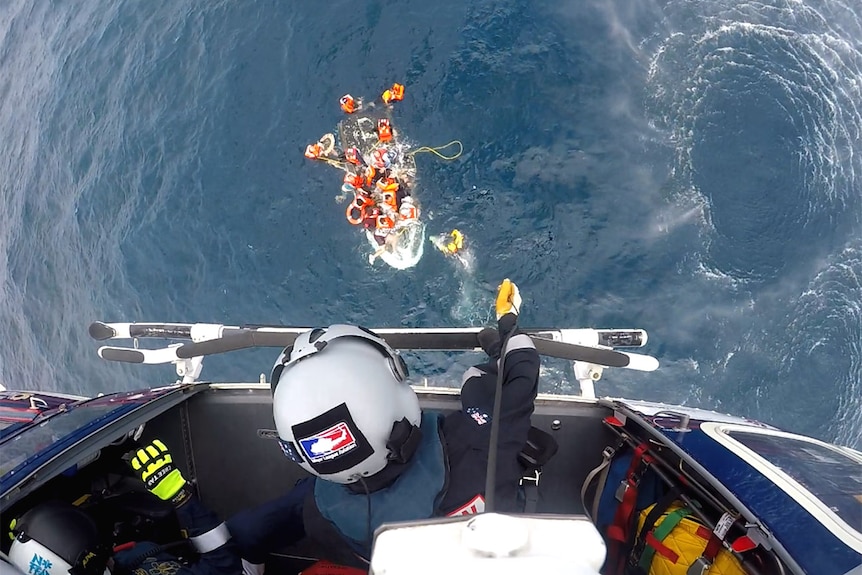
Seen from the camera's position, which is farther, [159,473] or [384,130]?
[384,130]

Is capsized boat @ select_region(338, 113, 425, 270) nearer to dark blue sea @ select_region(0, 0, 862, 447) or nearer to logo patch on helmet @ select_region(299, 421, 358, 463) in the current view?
dark blue sea @ select_region(0, 0, 862, 447)

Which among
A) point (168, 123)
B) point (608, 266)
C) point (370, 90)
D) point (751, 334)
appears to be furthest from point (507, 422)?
point (168, 123)

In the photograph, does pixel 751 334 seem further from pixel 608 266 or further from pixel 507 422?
pixel 507 422

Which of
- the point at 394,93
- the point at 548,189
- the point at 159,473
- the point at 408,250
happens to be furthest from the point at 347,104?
the point at 159,473

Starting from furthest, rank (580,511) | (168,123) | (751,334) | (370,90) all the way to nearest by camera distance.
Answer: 1. (168,123)
2. (370,90)
3. (751,334)
4. (580,511)

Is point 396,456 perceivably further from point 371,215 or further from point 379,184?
point 379,184

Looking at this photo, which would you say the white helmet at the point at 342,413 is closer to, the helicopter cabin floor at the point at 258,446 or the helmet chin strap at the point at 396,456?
the helmet chin strap at the point at 396,456

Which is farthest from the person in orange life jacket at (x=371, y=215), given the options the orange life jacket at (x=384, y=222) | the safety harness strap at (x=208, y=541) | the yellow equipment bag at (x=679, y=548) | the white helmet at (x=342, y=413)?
the yellow equipment bag at (x=679, y=548)
